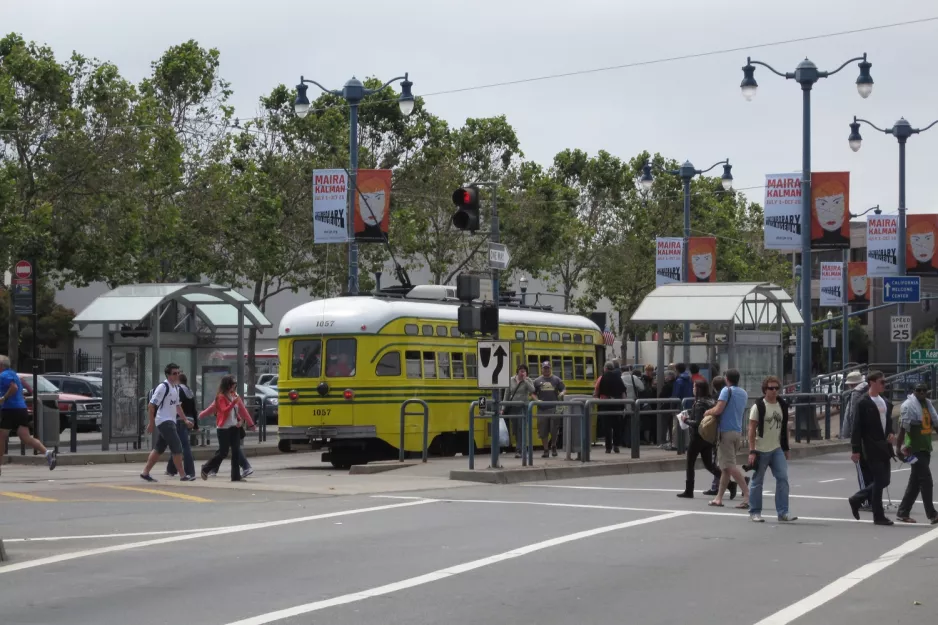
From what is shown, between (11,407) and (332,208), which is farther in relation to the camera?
(332,208)

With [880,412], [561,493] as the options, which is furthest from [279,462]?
[880,412]

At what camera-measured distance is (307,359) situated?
27.9 meters

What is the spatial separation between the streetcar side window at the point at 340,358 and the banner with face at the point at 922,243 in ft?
79.9

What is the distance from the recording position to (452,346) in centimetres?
2952

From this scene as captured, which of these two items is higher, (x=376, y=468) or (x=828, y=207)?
(x=828, y=207)

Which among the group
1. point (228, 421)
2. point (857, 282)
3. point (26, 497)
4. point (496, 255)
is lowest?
point (26, 497)

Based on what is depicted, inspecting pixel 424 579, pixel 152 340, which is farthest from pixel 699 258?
pixel 424 579

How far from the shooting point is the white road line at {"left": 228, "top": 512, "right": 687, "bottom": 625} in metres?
9.91

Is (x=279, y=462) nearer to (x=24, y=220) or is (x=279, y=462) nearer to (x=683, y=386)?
(x=683, y=386)

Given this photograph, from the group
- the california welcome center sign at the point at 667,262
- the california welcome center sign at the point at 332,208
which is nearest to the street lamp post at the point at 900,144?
the california welcome center sign at the point at 667,262

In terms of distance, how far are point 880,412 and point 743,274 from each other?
62.5 m

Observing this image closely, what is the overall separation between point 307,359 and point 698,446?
10294mm

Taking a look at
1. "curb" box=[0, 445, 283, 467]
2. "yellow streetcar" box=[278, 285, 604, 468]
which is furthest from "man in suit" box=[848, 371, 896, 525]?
"curb" box=[0, 445, 283, 467]

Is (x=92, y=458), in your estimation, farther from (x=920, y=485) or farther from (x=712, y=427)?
(x=920, y=485)
